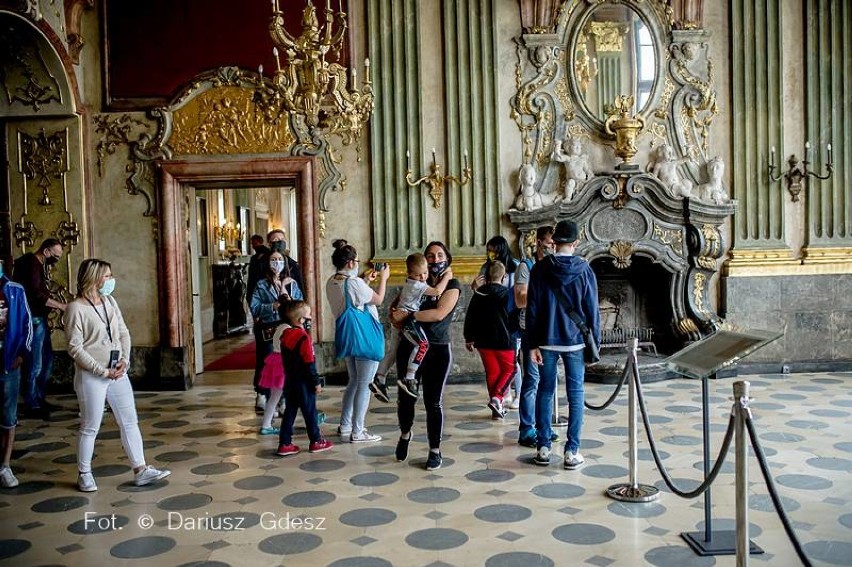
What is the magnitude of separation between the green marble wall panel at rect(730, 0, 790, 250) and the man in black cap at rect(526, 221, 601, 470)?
4413 mm

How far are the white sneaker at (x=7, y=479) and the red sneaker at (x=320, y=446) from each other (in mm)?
1897

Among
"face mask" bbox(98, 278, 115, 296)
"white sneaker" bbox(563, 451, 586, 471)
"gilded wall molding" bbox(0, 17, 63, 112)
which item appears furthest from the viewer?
"gilded wall molding" bbox(0, 17, 63, 112)

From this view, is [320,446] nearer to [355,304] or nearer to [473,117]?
[355,304]

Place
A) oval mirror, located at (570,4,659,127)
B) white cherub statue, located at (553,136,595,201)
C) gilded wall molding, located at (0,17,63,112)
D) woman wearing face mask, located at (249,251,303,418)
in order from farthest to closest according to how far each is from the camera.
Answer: oval mirror, located at (570,4,659,127)
white cherub statue, located at (553,136,595,201)
gilded wall molding, located at (0,17,63,112)
woman wearing face mask, located at (249,251,303,418)

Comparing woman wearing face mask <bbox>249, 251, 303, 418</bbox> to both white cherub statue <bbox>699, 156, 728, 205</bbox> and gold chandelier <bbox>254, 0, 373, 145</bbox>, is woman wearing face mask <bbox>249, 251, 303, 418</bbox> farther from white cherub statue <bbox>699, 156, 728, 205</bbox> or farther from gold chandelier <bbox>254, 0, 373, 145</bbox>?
white cherub statue <bbox>699, 156, 728, 205</bbox>

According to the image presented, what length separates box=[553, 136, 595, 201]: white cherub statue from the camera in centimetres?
855

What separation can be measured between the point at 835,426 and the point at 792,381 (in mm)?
2105

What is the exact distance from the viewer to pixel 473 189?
8.60 metres

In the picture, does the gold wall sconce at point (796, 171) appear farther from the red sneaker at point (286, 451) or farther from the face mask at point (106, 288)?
the face mask at point (106, 288)

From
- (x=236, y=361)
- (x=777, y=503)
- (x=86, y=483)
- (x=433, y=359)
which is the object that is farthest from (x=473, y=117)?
(x=777, y=503)

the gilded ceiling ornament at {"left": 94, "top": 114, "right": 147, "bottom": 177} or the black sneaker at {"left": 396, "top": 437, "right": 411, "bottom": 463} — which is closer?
the black sneaker at {"left": 396, "top": 437, "right": 411, "bottom": 463}

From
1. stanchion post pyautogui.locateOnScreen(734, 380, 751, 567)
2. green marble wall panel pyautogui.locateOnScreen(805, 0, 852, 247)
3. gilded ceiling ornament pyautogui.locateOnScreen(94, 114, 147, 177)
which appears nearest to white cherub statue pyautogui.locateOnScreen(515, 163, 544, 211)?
green marble wall panel pyautogui.locateOnScreen(805, 0, 852, 247)

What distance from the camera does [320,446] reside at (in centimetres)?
569

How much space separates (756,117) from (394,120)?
3941 millimetres
